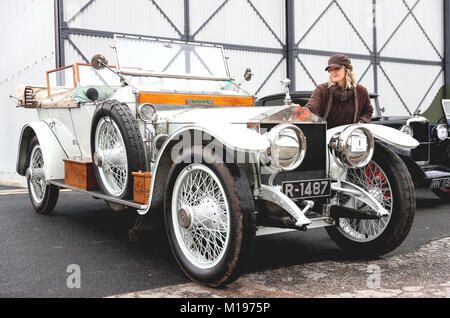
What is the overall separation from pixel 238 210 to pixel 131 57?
8.31 ft

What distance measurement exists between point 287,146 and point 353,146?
541mm

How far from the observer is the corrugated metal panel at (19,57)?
984cm

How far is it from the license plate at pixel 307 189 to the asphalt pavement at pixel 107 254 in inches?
23.6

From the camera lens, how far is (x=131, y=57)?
473cm

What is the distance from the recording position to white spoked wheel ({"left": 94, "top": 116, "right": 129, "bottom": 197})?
160 inches

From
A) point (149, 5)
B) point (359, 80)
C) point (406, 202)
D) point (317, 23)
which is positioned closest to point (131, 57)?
point (406, 202)

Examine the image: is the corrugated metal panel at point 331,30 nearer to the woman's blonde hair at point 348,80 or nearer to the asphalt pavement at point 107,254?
the asphalt pavement at point 107,254

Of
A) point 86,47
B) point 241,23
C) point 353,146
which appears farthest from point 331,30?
point 353,146

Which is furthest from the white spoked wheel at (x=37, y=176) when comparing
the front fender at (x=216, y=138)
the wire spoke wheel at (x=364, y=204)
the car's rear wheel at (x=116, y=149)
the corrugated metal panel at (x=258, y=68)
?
the corrugated metal panel at (x=258, y=68)

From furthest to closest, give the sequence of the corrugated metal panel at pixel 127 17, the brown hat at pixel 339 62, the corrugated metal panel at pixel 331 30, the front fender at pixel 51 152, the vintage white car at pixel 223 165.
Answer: the corrugated metal panel at pixel 331 30, the corrugated metal panel at pixel 127 17, the front fender at pixel 51 152, the brown hat at pixel 339 62, the vintage white car at pixel 223 165

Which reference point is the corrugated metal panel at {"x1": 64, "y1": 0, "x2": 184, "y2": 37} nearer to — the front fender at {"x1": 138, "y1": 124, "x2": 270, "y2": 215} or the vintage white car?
the vintage white car

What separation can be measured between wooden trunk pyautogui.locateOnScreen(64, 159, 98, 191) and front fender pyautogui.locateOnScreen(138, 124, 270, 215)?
3.55 feet

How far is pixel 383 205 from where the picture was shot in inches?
147
